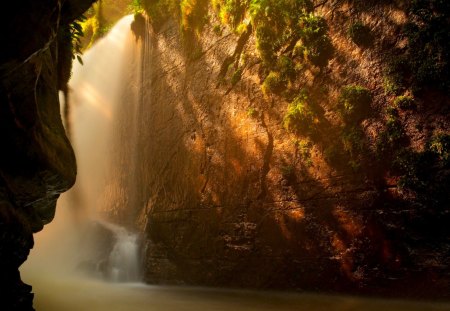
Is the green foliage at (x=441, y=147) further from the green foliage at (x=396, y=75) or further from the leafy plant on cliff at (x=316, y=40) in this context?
the leafy plant on cliff at (x=316, y=40)

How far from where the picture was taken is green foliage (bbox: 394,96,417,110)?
639cm

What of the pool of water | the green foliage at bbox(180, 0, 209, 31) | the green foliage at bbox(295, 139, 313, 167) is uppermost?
the green foliage at bbox(180, 0, 209, 31)

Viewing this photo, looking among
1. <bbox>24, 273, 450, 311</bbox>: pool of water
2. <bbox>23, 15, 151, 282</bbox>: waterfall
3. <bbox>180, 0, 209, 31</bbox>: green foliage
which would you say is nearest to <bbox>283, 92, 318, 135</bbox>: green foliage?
<bbox>24, 273, 450, 311</bbox>: pool of water

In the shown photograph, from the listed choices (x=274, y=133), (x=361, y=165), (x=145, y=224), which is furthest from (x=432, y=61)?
(x=145, y=224)

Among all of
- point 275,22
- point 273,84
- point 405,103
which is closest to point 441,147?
point 405,103

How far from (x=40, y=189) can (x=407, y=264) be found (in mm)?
6415

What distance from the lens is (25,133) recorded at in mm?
4238

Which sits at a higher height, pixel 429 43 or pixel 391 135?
pixel 429 43

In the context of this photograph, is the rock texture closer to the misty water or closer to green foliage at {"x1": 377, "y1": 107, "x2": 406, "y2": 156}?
the misty water

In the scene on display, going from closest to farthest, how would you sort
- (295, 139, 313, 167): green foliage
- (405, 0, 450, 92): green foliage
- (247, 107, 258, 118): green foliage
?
(405, 0, 450, 92): green foliage
(295, 139, 313, 167): green foliage
(247, 107, 258, 118): green foliage

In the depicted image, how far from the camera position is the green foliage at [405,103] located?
6.39 metres

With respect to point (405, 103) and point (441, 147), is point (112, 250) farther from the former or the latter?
point (441, 147)

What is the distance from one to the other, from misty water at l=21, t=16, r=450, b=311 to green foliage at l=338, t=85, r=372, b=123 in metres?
3.70

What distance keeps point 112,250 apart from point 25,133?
8.37 meters
